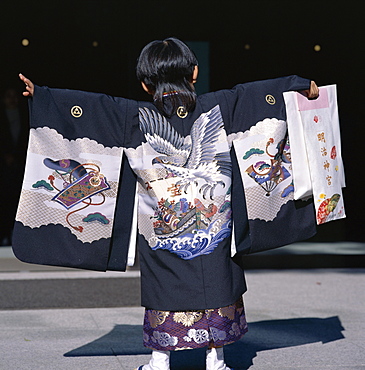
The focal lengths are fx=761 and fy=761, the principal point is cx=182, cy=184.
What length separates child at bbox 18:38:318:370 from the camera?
3500mm

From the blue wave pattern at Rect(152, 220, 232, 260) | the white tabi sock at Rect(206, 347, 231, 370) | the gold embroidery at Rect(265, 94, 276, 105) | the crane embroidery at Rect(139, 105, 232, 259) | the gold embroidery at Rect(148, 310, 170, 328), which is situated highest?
the gold embroidery at Rect(265, 94, 276, 105)

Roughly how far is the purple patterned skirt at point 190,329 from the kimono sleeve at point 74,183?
40 cm

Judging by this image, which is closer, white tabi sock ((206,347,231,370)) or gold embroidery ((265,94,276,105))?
white tabi sock ((206,347,231,370))

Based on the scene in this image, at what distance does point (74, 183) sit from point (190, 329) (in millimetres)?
888

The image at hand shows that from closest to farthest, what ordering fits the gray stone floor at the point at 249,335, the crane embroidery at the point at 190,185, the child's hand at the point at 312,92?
1. the crane embroidery at the point at 190,185
2. the child's hand at the point at 312,92
3. the gray stone floor at the point at 249,335

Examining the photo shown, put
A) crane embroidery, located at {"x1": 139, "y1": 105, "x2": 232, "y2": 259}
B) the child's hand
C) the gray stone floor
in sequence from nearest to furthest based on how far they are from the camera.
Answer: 1. crane embroidery, located at {"x1": 139, "y1": 105, "x2": 232, "y2": 259}
2. the child's hand
3. the gray stone floor

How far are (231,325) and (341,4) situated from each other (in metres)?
5.74

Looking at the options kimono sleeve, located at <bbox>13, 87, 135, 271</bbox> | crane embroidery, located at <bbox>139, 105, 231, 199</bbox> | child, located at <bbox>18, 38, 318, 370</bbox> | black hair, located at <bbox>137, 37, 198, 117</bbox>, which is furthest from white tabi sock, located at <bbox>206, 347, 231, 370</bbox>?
black hair, located at <bbox>137, 37, 198, 117</bbox>

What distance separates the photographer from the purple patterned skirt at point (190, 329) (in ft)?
11.5

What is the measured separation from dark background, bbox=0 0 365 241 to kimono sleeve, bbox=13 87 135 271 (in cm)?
436

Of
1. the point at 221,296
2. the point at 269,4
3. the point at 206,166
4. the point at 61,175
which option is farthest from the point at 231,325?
the point at 269,4

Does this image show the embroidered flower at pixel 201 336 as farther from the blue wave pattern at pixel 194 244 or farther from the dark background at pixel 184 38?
the dark background at pixel 184 38

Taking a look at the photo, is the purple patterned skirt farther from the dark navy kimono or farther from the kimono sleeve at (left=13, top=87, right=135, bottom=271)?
the kimono sleeve at (left=13, top=87, right=135, bottom=271)

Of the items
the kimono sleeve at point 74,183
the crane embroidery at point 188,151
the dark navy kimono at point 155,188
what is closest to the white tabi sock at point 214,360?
the dark navy kimono at point 155,188
